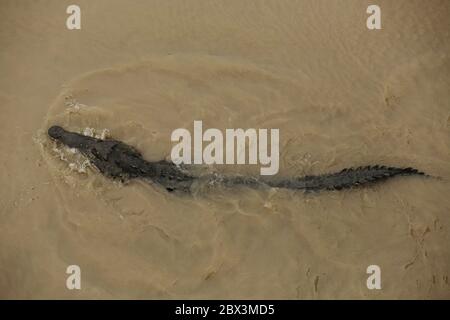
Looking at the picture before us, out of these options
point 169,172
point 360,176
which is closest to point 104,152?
point 169,172

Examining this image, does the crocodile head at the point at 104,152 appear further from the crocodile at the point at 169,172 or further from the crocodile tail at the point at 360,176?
the crocodile tail at the point at 360,176

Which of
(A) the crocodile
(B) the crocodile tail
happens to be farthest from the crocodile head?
(B) the crocodile tail

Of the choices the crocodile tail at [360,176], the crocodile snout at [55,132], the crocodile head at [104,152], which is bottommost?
the crocodile tail at [360,176]

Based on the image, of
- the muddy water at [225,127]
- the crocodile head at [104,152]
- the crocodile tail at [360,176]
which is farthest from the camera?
the crocodile head at [104,152]

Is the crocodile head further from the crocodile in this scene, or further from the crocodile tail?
the crocodile tail

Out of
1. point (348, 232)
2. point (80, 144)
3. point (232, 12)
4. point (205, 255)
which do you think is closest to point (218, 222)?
point (205, 255)

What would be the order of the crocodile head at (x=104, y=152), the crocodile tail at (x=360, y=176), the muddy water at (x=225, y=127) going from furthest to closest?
the crocodile head at (x=104, y=152) < the crocodile tail at (x=360, y=176) < the muddy water at (x=225, y=127)

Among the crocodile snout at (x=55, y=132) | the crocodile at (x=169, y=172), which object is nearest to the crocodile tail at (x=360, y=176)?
the crocodile at (x=169, y=172)
